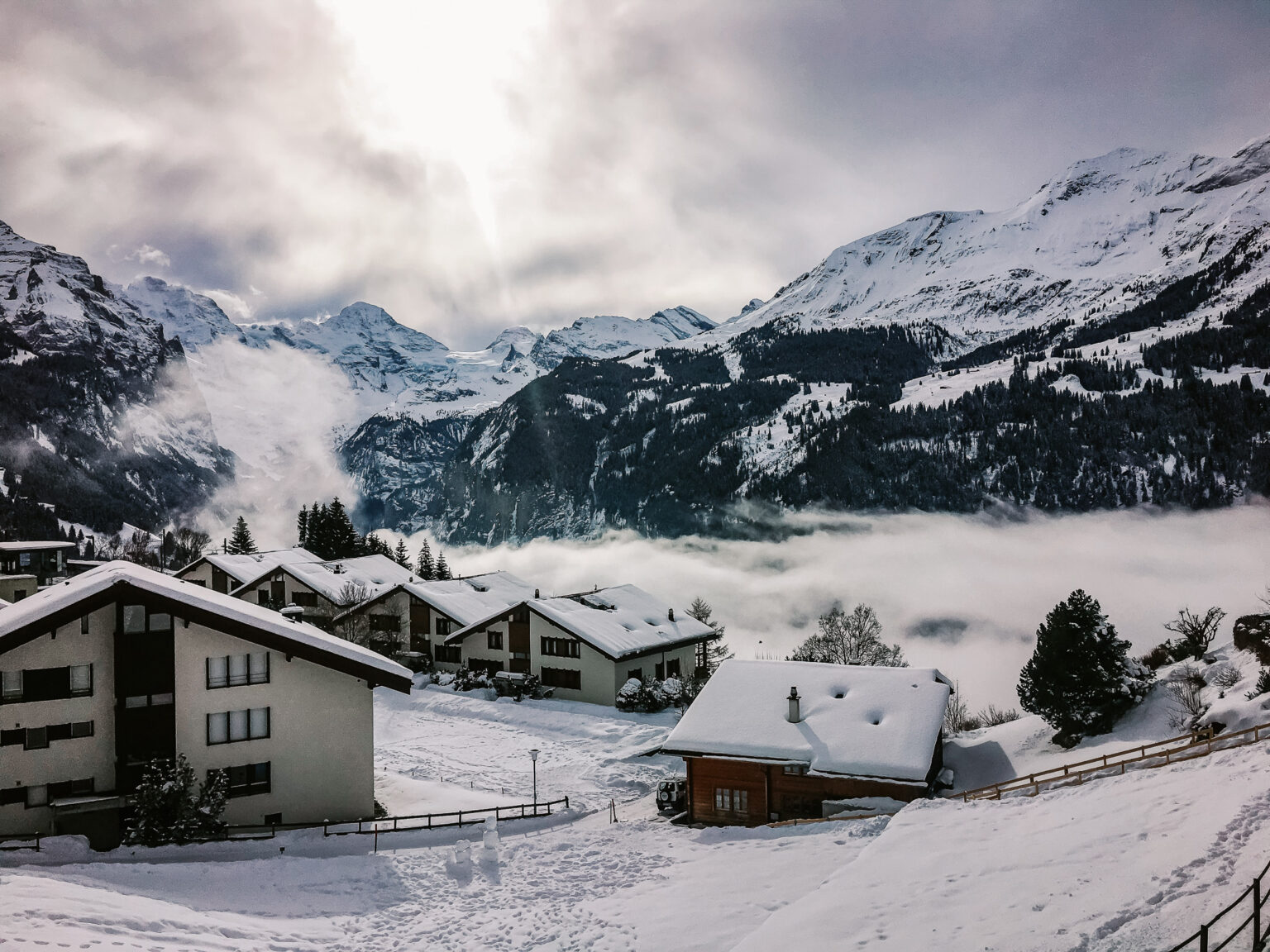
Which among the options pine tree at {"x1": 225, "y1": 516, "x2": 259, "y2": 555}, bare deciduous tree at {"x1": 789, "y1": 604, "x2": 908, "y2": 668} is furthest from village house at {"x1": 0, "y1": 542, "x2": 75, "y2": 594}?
bare deciduous tree at {"x1": 789, "y1": 604, "x2": 908, "y2": 668}

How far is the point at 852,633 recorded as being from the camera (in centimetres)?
7612

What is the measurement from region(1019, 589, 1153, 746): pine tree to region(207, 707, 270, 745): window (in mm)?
35487

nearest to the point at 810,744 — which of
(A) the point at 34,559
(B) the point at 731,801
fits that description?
(B) the point at 731,801

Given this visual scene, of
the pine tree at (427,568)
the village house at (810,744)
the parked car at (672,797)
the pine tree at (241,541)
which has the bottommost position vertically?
the parked car at (672,797)

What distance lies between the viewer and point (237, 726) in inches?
1097

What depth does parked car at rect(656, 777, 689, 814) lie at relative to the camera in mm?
35125

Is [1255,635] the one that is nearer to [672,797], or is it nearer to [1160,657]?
[1160,657]

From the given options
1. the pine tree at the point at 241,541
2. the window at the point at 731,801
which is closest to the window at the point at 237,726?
the window at the point at 731,801

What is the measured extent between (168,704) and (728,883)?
67.0 ft

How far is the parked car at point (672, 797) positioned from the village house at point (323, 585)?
137 ft

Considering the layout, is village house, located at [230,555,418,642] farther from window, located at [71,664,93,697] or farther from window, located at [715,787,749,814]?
window, located at [715,787,749,814]

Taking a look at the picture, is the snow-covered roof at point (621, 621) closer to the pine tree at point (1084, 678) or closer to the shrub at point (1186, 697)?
the pine tree at point (1084, 678)

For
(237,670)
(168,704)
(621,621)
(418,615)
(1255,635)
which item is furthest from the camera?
(418,615)

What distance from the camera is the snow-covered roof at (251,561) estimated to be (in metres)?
80.8
